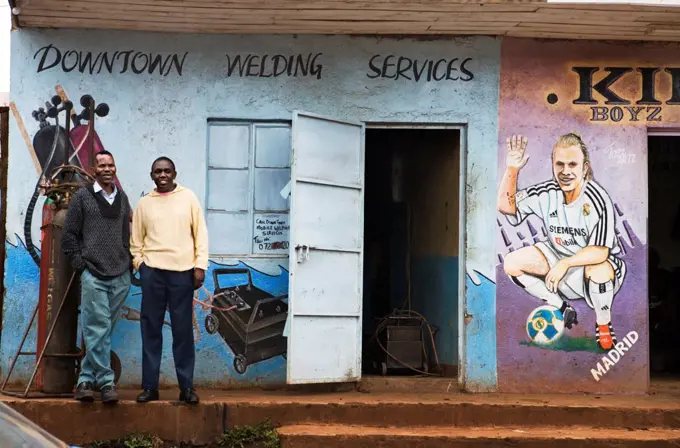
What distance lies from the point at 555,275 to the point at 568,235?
1.28 feet

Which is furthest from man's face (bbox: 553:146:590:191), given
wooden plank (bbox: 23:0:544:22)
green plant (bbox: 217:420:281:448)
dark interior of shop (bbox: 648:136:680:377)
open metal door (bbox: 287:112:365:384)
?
green plant (bbox: 217:420:281:448)

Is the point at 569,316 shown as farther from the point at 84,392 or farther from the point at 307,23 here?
the point at 84,392

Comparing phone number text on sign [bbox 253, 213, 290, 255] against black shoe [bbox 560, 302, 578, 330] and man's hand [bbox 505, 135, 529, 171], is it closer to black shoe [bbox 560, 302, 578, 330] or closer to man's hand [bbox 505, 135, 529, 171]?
man's hand [bbox 505, 135, 529, 171]

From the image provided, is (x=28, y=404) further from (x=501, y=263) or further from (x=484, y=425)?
(x=501, y=263)

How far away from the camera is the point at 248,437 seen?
7789mm

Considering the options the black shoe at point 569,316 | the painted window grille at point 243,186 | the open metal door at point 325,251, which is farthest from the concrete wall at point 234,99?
the black shoe at point 569,316

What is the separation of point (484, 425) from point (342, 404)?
3.90 ft

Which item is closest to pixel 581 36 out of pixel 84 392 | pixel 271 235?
pixel 271 235

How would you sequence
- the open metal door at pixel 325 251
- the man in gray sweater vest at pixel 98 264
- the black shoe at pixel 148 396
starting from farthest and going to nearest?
the open metal door at pixel 325 251
the black shoe at pixel 148 396
the man in gray sweater vest at pixel 98 264

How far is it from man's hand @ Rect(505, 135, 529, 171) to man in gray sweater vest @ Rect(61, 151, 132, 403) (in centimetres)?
357

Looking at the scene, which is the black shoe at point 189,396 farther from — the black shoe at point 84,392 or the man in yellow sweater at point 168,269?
the black shoe at point 84,392

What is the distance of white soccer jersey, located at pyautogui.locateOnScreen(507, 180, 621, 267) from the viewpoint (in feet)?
29.8

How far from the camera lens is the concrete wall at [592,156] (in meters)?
9.01

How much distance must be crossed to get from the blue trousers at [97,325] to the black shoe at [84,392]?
4 centimetres
